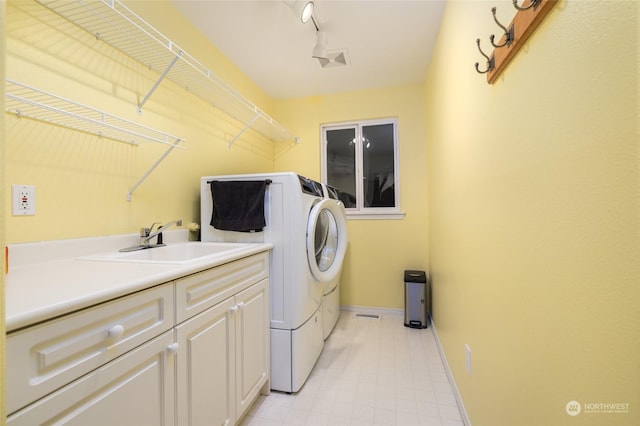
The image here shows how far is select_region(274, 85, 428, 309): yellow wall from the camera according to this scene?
10.1ft

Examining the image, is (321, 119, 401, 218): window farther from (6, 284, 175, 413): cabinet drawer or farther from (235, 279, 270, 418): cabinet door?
(6, 284, 175, 413): cabinet drawer

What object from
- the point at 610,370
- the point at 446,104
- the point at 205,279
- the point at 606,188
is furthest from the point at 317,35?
the point at 610,370

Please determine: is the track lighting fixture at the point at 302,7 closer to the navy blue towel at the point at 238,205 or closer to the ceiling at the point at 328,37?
the ceiling at the point at 328,37

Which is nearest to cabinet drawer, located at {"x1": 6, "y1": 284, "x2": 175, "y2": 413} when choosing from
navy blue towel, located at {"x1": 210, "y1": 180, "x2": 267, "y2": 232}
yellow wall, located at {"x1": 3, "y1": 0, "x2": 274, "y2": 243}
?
yellow wall, located at {"x1": 3, "y1": 0, "x2": 274, "y2": 243}

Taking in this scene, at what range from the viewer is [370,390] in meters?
1.79

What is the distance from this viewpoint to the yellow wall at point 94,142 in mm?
1112

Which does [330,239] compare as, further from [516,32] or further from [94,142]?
[516,32]

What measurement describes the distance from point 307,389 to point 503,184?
1667 millimetres

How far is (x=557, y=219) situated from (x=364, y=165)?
2.71 m

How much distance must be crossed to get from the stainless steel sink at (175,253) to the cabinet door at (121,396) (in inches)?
18.1

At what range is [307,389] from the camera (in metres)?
1.81

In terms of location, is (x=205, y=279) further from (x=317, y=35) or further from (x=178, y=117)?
(x=317, y=35)

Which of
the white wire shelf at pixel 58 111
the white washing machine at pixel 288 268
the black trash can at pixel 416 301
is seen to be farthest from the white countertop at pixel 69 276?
the black trash can at pixel 416 301

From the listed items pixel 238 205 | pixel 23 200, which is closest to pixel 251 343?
pixel 238 205
